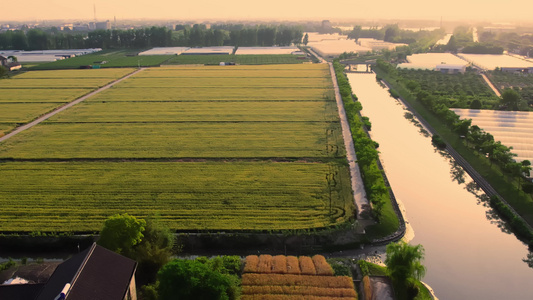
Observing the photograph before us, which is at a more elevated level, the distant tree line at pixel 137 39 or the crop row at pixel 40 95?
the distant tree line at pixel 137 39

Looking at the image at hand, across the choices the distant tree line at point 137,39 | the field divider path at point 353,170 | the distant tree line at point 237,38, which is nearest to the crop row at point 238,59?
the distant tree line at point 237,38

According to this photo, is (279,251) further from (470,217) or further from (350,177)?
(470,217)

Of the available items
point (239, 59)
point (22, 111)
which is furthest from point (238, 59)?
point (22, 111)

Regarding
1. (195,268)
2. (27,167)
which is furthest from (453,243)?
(27,167)

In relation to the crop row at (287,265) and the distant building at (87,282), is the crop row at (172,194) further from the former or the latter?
the distant building at (87,282)

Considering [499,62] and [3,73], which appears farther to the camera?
[499,62]

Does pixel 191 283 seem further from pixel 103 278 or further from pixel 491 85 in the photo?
pixel 491 85

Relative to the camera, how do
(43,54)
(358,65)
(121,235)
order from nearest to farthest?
(121,235) < (358,65) < (43,54)
